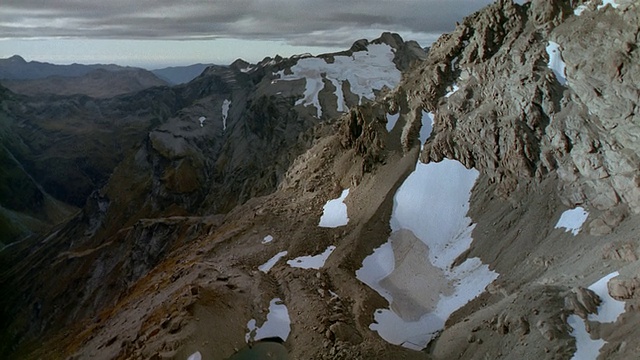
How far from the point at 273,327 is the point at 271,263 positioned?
11301 mm

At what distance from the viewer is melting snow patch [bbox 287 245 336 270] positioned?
49.1 m

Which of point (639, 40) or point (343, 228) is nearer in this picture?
point (639, 40)

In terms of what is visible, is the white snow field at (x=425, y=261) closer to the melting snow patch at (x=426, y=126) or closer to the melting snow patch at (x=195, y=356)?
the melting snow patch at (x=426, y=126)

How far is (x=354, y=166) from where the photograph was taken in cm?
6288

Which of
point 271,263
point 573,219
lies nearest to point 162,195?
point 271,263

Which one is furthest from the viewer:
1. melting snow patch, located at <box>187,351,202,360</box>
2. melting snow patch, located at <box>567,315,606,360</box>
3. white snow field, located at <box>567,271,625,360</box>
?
melting snow patch, located at <box>187,351,202,360</box>

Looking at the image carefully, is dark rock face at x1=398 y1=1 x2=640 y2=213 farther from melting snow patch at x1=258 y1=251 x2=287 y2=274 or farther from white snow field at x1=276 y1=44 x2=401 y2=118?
white snow field at x1=276 y1=44 x2=401 y2=118

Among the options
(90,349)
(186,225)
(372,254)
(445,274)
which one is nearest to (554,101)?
(445,274)

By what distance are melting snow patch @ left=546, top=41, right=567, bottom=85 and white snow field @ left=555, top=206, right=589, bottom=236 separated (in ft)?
40.9

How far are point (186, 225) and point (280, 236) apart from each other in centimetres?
5501

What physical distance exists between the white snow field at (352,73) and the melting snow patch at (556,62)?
342ft

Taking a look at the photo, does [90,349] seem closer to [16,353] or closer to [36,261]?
[16,353]

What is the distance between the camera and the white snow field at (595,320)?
98.9ft

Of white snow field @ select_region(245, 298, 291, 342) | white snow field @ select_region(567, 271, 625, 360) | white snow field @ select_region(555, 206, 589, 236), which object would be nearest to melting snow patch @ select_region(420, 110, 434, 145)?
white snow field @ select_region(555, 206, 589, 236)
